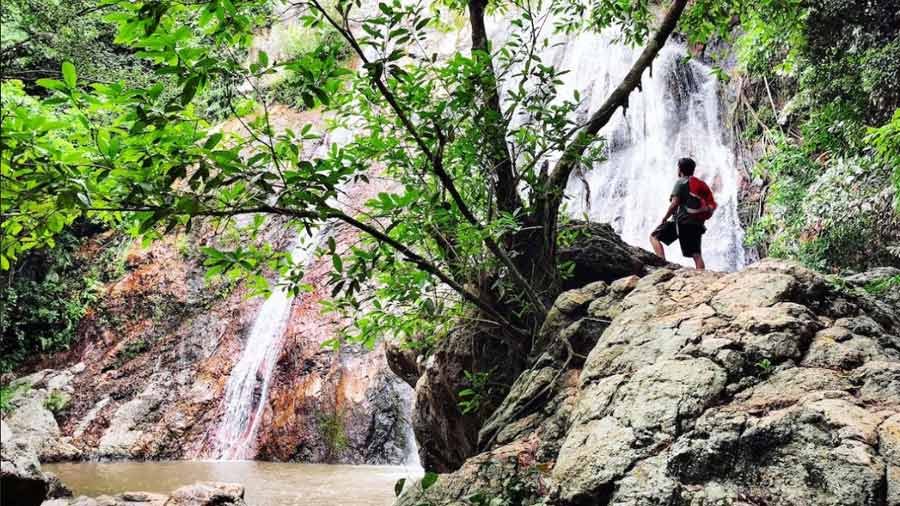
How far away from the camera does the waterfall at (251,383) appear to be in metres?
12.1

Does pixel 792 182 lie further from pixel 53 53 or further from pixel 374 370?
pixel 53 53

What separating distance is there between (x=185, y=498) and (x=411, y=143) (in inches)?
159

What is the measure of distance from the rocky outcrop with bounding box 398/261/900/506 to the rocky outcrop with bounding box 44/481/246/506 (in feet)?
10.9

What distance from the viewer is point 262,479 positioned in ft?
29.4

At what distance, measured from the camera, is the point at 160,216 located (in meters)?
2.38

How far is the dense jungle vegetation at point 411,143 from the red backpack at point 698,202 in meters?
1.47

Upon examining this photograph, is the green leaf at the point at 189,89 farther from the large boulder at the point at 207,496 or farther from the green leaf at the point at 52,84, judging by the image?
the large boulder at the point at 207,496

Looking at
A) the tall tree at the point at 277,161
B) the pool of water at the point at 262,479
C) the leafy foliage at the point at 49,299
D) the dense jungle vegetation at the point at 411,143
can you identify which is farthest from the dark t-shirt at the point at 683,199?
the leafy foliage at the point at 49,299

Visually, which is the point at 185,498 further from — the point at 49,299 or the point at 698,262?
the point at 49,299

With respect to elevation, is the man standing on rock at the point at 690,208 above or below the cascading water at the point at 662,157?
below

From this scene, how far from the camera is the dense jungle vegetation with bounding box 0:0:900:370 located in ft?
7.80

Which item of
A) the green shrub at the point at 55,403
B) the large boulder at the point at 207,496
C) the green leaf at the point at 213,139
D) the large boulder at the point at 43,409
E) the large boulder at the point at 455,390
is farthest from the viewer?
the green shrub at the point at 55,403

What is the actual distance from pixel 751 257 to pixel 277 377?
30.3 feet

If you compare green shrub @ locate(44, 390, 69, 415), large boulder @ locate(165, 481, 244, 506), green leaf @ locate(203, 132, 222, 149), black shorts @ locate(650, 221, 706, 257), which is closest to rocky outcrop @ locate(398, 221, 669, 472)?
black shorts @ locate(650, 221, 706, 257)
